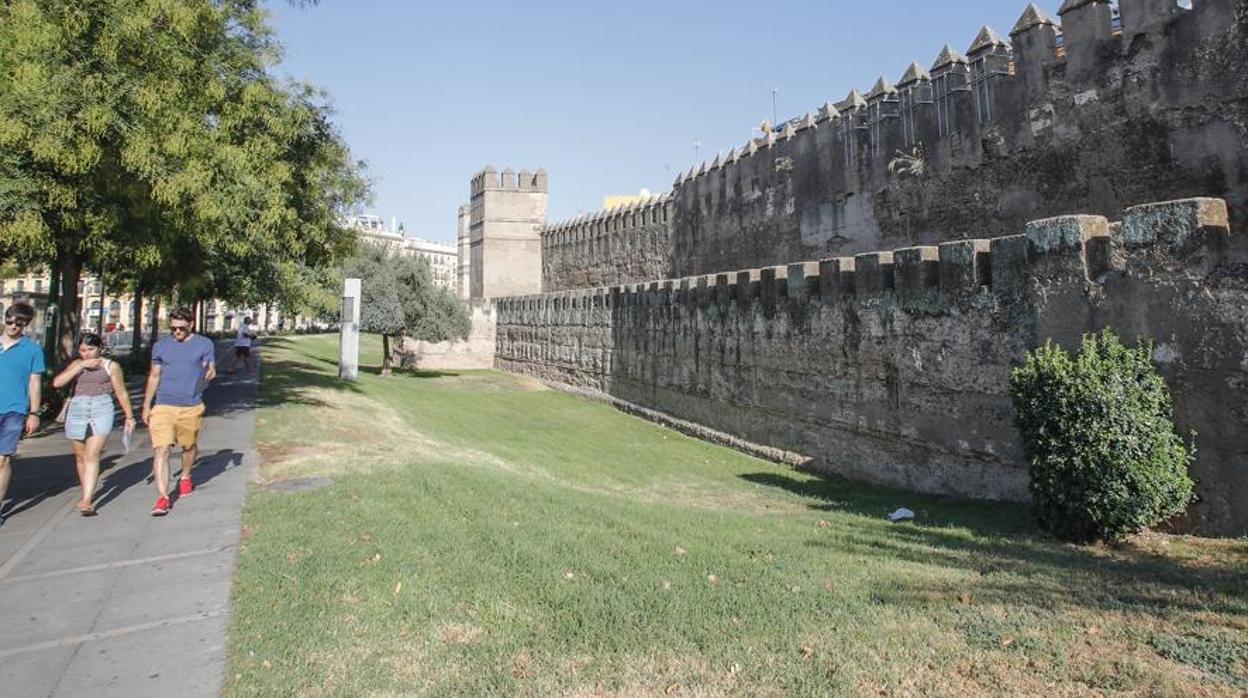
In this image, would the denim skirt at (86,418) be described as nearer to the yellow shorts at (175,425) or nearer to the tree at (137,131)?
the yellow shorts at (175,425)

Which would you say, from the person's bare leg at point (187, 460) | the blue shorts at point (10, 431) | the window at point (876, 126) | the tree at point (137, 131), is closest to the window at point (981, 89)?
the window at point (876, 126)

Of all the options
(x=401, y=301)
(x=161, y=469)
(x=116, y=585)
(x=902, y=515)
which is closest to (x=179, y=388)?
(x=161, y=469)

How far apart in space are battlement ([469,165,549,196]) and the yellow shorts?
36353mm

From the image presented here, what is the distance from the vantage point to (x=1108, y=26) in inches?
462

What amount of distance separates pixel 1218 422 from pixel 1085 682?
438 cm

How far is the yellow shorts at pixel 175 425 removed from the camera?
7.06 m

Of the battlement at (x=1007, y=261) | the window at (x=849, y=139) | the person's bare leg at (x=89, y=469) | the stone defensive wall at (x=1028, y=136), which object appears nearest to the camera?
the person's bare leg at (x=89, y=469)

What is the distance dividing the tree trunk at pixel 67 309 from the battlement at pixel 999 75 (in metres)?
15.8

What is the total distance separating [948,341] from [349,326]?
52.8 ft

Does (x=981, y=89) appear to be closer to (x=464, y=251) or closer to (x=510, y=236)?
(x=510, y=236)

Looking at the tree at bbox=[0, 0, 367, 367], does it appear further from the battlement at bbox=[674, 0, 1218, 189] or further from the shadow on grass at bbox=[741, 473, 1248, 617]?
the battlement at bbox=[674, 0, 1218, 189]

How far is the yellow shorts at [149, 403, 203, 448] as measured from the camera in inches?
278

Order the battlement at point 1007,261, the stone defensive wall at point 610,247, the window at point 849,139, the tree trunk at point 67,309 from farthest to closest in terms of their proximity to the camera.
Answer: the stone defensive wall at point 610,247, the window at point 849,139, the tree trunk at point 67,309, the battlement at point 1007,261

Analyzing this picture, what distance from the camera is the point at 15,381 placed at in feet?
21.0
